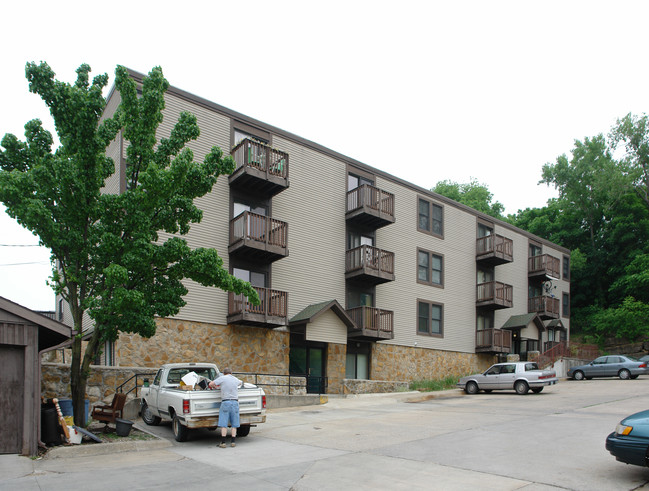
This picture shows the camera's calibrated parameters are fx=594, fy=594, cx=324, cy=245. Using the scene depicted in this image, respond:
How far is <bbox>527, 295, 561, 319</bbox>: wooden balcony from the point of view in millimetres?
37469

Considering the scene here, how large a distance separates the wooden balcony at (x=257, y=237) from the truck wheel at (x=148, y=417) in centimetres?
749

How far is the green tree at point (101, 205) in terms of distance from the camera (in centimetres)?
1364

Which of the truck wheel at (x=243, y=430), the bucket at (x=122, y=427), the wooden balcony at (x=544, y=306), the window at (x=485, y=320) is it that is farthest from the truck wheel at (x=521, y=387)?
the bucket at (x=122, y=427)

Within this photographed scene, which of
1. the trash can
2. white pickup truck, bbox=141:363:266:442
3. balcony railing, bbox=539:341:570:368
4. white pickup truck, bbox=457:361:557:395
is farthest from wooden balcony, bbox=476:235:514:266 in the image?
the trash can

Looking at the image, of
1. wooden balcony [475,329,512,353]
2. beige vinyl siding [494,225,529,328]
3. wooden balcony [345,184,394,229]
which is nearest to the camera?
wooden balcony [345,184,394,229]

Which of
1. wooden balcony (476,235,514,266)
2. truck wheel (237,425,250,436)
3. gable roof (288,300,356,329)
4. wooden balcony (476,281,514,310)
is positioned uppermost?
wooden balcony (476,235,514,266)

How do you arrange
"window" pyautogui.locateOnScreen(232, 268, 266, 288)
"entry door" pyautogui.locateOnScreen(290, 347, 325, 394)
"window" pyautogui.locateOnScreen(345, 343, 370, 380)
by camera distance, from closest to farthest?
"window" pyautogui.locateOnScreen(232, 268, 266, 288), "entry door" pyautogui.locateOnScreen(290, 347, 325, 394), "window" pyautogui.locateOnScreen(345, 343, 370, 380)

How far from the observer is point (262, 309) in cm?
2241

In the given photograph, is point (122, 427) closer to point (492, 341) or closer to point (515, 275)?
point (492, 341)

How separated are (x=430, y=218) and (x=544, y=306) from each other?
1096 centimetres

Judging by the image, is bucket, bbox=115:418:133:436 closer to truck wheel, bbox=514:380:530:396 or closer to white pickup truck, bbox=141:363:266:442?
white pickup truck, bbox=141:363:266:442

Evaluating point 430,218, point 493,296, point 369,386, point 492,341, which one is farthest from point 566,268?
point 369,386

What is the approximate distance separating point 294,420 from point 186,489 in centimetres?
832

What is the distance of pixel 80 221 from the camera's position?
46.5 ft
